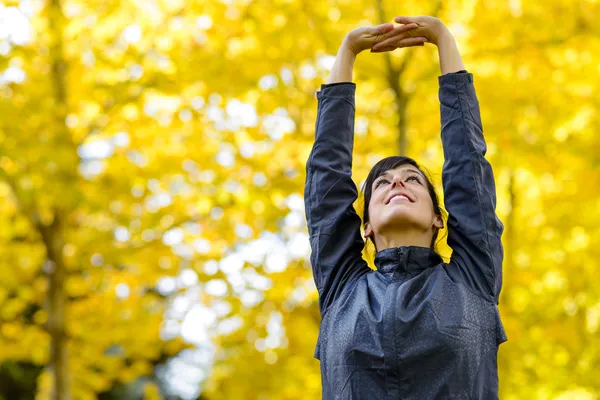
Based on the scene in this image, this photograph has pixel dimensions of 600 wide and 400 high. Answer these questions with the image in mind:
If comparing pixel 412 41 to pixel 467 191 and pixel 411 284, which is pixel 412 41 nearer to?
pixel 467 191

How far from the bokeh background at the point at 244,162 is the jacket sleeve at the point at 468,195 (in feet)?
9.06

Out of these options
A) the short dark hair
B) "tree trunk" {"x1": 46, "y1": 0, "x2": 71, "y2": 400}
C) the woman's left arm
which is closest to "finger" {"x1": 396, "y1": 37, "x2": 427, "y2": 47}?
the woman's left arm

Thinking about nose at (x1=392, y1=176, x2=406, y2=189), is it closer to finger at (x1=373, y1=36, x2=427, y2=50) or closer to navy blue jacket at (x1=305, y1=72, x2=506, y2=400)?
navy blue jacket at (x1=305, y1=72, x2=506, y2=400)

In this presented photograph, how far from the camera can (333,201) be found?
2.16 metres

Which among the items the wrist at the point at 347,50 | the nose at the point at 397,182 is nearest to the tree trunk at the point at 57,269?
the wrist at the point at 347,50

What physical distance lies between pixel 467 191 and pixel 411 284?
0.97ft

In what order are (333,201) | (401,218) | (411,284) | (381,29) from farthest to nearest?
1. (381,29)
2. (333,201)
3. (401,218)
4. (411,284)

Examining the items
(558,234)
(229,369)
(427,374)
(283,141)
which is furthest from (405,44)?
(229,369)

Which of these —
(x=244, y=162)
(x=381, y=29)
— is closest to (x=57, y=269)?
(x=244, y=162)

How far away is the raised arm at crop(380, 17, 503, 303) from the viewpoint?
196 cm

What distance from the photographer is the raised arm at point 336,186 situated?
82.7 inches

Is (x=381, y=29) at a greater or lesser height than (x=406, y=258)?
greater

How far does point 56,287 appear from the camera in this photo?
252 inches

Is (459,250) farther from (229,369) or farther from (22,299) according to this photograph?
(22,299)
